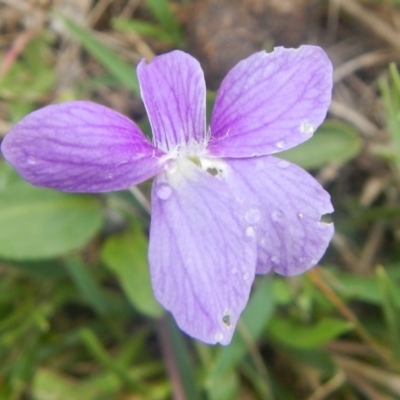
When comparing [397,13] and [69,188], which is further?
→ [397,13]

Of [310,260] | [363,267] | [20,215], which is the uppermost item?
[310,260]

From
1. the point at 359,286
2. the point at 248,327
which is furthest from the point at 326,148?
the point at 248,327

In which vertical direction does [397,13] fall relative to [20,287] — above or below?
above

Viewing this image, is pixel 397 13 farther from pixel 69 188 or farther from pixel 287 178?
pixel 69 188

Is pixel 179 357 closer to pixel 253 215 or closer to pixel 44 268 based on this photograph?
pixel 44 268

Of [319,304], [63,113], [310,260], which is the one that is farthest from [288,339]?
[63,113]

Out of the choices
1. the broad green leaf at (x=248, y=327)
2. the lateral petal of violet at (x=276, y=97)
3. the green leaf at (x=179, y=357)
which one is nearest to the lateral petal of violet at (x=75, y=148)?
the lateral petal of violet at (x=276, y=97)

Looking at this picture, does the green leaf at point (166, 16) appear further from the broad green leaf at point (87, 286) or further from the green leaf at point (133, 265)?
the broad green leaf at point (87, 286)
